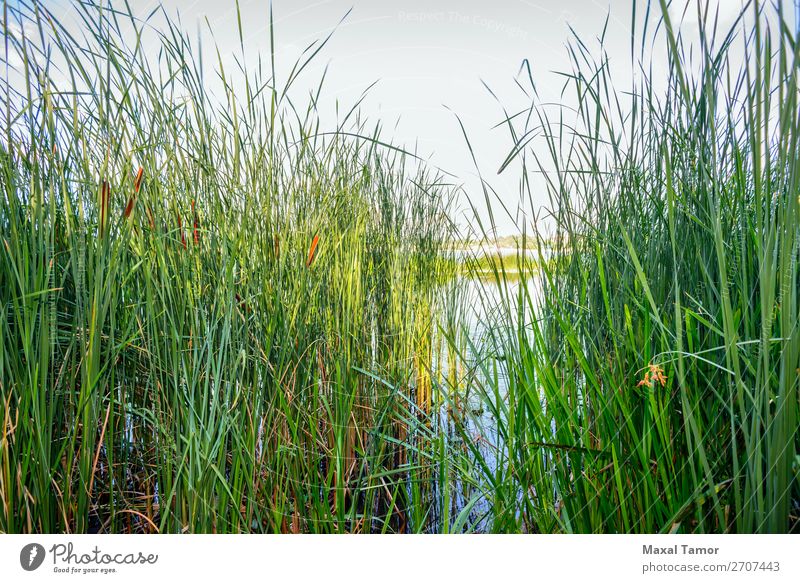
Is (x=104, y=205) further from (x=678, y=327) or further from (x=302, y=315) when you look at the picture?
(x=678, y=327)

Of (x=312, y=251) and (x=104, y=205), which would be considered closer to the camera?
(x=104, y=205)

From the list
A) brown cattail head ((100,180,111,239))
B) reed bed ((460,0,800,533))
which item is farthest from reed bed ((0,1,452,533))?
reed bed ((460,0,800,533))

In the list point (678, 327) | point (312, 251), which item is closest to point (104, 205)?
point (312, 251)

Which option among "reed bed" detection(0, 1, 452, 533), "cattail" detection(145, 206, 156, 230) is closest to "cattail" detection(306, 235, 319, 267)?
"reed bed" detection(0, 1, 452, 533)

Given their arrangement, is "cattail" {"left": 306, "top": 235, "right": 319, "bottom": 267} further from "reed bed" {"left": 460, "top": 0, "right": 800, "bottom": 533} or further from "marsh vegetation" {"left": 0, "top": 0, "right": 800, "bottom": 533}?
"reed bed" {"left": 460, "top": 0, "right": 800, "bottom": 533}

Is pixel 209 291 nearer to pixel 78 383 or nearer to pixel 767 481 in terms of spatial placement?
pixel 78 383

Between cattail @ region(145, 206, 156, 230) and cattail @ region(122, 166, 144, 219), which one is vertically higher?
cattail @ region(122, 166, 144, 219)

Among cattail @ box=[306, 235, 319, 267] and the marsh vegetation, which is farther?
cattail @ box=[306, 235, 319, 267]

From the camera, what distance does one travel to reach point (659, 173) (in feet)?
2.85

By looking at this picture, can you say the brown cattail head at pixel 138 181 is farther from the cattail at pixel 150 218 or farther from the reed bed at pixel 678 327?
the reed bed at pixel 678 327

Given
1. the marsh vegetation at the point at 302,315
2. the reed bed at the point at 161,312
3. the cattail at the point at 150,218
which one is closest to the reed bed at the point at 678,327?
the marsh vegetation at the point at 302,315

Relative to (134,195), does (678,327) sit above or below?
below
